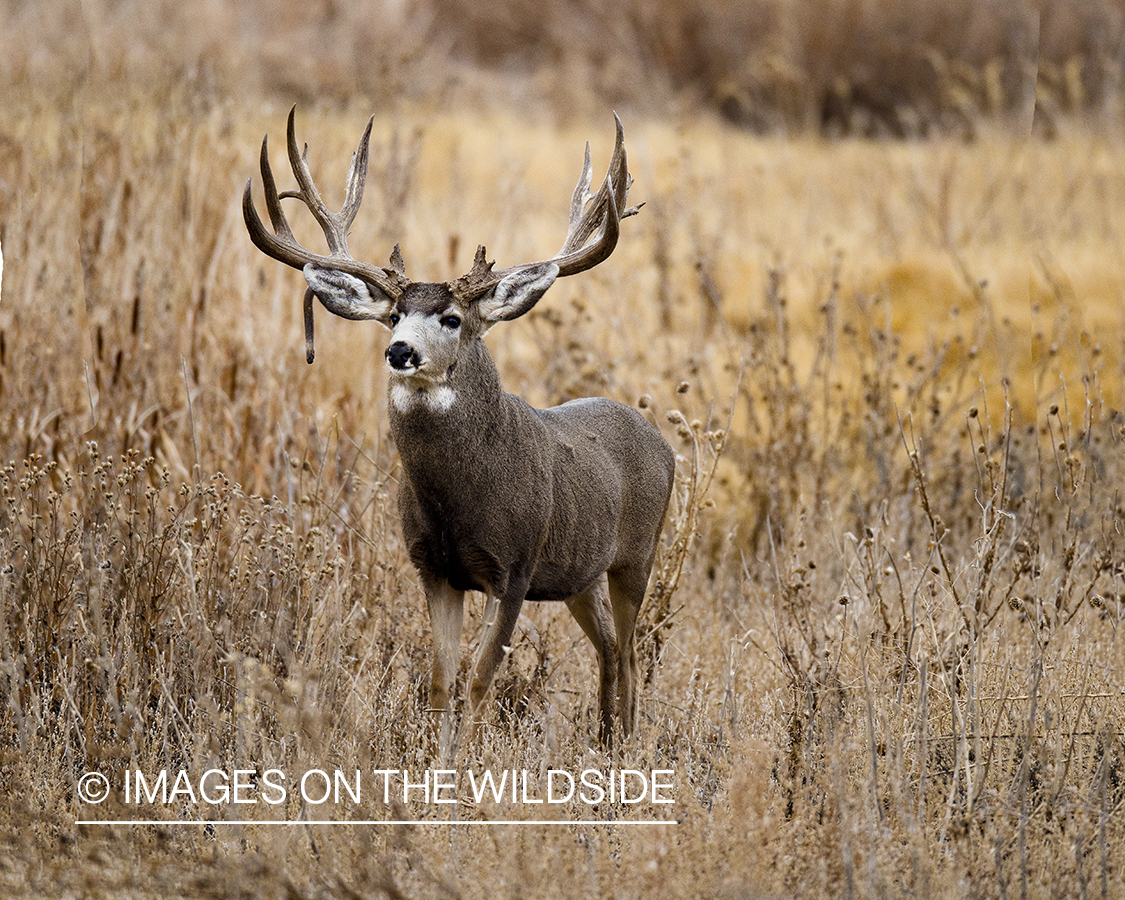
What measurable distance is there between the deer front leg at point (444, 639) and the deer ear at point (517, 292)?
793mm

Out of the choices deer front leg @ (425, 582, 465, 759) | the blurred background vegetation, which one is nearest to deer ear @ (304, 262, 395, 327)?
deer front leg @ (425, 582, 465, 759)

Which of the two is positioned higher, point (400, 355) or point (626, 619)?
point (400, 355)

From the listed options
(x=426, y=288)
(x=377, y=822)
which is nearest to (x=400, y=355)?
(x=426, y=288)

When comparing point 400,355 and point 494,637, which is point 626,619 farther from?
point 400,355

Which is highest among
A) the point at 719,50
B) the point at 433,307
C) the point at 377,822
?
the point at 719,50

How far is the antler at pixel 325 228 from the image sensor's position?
11.8 ft

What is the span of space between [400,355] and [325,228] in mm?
867

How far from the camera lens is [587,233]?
12.9 ft

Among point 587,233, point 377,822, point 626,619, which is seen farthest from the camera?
point 626,619

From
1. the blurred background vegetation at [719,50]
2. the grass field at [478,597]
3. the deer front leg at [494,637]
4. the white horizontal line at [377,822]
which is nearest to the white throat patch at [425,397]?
the deer front leg at [494,637]

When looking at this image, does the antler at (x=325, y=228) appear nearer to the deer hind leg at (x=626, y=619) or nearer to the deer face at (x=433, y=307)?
the deer face at (x=433, y=307)

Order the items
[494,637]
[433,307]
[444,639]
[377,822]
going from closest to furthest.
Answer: [377,822] → [433,307] → [494,637] → [444,639]

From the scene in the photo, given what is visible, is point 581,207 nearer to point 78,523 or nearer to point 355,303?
point 355,303

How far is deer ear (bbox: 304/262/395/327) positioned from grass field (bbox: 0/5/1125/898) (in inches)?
32.6
